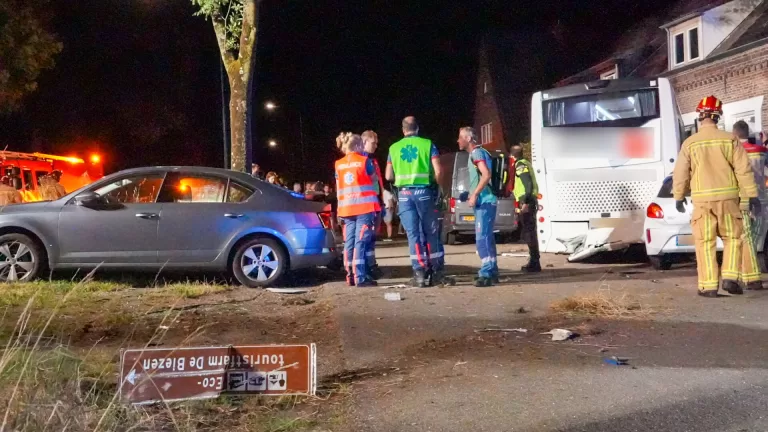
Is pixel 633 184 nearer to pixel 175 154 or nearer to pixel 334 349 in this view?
pixel 334 349

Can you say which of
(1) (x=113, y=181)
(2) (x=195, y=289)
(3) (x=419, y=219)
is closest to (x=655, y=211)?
(3) (x=419, y=219)

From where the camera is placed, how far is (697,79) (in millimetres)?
25469

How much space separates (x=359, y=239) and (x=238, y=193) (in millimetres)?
1625

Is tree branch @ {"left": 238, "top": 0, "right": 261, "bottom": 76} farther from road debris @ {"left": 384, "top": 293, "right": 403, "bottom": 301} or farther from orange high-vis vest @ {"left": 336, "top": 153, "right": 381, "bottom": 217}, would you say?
road debris @ {"left": 384, "top": 293, "right": 403, "bottom": 301}

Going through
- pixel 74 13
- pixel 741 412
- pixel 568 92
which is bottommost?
pixel 741 412

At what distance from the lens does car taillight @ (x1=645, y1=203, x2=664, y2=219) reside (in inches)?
416

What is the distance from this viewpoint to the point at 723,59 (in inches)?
944

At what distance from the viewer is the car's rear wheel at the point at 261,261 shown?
9.48 metres

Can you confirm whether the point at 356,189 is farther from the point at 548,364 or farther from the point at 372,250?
the point at 548,364

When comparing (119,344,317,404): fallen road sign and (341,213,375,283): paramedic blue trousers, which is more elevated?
(341,213,375,283): paramedic blue trousers

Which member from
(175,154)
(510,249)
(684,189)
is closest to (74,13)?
(175,154)

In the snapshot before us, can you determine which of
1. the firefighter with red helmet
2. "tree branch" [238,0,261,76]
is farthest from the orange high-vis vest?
"tree branch" [238,0,261,76]

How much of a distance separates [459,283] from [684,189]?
2747mm

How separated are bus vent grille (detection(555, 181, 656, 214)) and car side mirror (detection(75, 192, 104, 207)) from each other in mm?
6704
